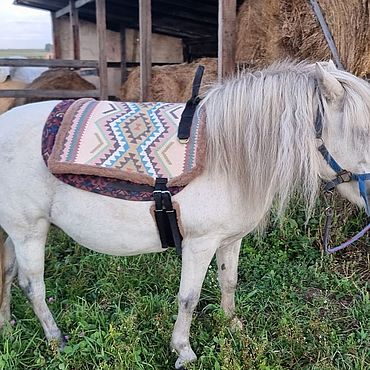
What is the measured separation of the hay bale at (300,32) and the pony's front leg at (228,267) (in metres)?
1.64

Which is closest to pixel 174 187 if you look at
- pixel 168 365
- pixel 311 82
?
pixel 311 82

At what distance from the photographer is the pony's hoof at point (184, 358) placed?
82.9 inches

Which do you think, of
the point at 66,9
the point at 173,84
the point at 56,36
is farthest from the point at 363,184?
the point at 56,36

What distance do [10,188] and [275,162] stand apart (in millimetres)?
1177

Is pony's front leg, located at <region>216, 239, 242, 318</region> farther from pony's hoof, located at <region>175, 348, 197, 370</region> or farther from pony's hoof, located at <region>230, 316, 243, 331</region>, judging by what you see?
pony's hoof, located at <region>175, 348, 197, 370</region>

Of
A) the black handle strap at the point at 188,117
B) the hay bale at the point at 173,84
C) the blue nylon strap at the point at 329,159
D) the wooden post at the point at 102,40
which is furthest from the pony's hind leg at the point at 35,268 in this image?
the wooden post at the point at 102,40

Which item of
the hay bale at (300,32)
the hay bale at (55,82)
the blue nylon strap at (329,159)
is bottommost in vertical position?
the hay bale at (55,82)

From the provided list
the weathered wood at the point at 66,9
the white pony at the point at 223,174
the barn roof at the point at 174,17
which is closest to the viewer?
the white pony at the point at 223,174

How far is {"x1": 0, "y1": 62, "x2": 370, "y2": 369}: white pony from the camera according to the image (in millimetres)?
1676

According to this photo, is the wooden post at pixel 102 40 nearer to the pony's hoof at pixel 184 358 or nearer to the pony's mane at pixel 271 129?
the pony's mane at pixel 271 129

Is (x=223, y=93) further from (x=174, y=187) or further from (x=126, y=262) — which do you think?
(x=126, y=262)

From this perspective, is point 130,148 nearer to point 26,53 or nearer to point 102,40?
point 102,40

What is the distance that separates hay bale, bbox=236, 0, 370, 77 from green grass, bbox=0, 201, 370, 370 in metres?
1.21

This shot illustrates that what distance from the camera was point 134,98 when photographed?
5.30m
